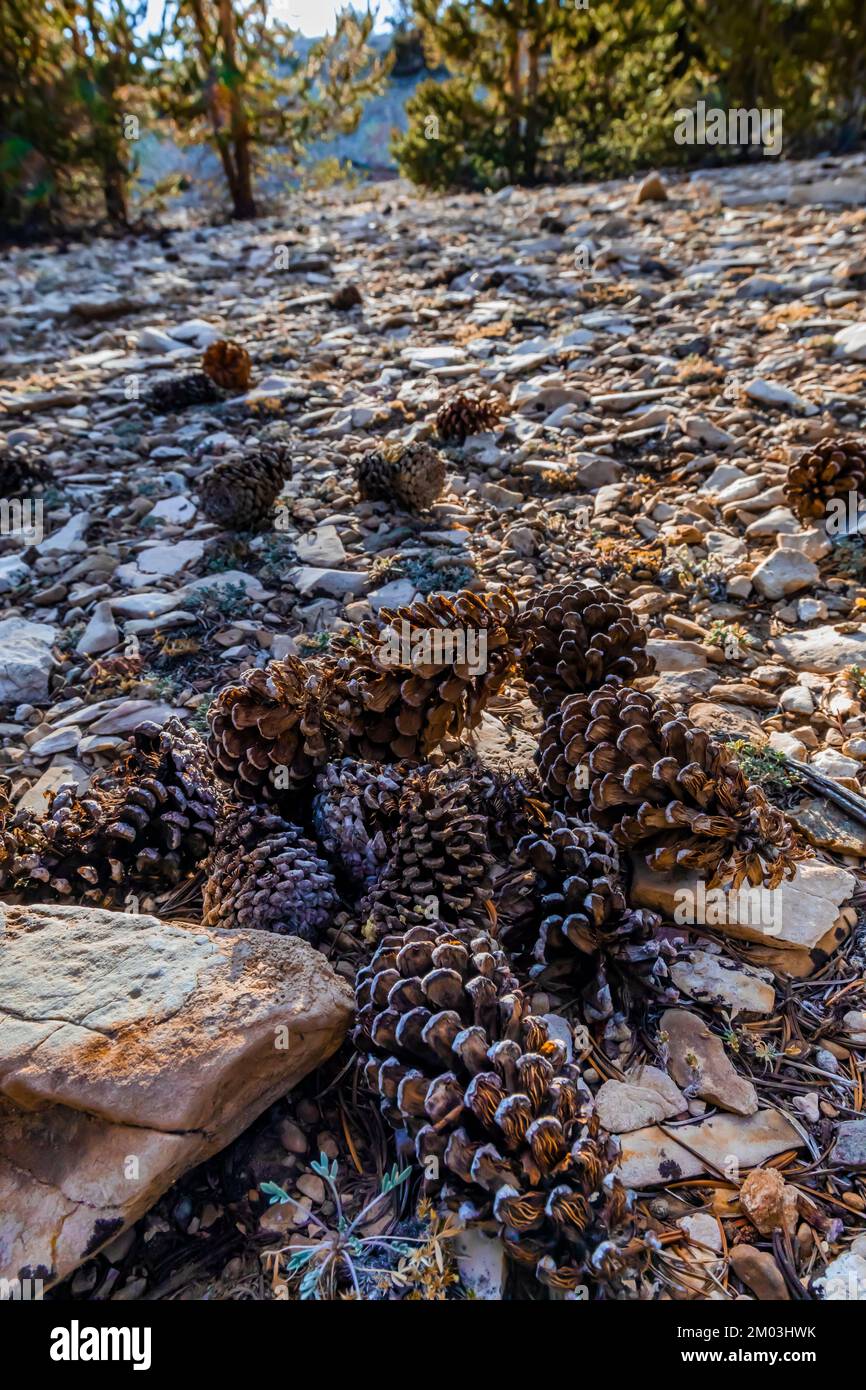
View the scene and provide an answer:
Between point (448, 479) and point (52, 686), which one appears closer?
point (52, 686)

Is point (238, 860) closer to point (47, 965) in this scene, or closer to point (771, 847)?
point (47, 965)

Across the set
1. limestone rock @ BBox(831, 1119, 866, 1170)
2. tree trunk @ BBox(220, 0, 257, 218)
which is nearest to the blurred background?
tree trunk @ BBox(220, 0, 257, 218)

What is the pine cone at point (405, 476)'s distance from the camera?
4.73 m

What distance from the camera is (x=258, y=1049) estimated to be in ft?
6.30

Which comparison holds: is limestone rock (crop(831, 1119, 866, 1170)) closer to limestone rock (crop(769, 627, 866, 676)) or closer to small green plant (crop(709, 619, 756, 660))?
limestone rock (crop(769, 627, 866, 676))

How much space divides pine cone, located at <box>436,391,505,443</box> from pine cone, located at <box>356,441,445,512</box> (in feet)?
2.24

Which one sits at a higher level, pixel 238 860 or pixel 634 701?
pixel 634 701

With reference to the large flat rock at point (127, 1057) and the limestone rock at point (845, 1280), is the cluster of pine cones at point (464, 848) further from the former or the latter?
the limestone rock at point (845, 1280)

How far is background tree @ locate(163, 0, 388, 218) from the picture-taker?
12969mm

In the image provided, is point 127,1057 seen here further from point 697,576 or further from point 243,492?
point 243,492

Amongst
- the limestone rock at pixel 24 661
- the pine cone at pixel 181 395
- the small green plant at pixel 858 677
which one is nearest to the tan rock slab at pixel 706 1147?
the small green plant at pixel 858 677

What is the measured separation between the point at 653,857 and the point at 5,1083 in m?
1.60

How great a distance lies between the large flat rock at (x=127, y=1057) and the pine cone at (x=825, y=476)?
3.40 m
